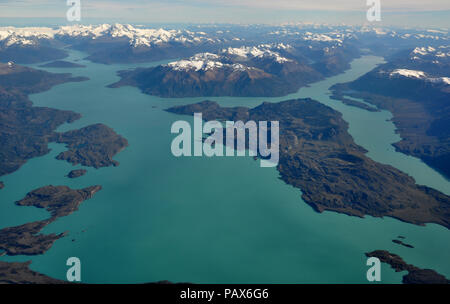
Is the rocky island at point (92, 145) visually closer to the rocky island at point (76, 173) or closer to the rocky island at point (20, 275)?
the rocky island at point (76, 173)

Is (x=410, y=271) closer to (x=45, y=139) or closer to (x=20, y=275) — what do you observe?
(x=20, y=275)

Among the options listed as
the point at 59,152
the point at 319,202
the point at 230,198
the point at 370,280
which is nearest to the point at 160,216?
the point at 230,198

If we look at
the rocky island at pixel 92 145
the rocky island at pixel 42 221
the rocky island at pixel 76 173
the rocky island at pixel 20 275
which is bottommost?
the rocky island at pixel 20 275

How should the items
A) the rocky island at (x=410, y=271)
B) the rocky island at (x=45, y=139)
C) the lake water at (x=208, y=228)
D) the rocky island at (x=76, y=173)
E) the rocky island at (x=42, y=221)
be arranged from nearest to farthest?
the rocky island at (x=410, y=271)
the lake water at (x=208, y=228)
the rocky island at (x=42, y=221)
the rocky island at (x=76, y=173)
the rocky island at (x=45, y=139)

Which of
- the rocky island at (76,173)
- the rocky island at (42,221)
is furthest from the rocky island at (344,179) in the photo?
the rocky island at (76,173)

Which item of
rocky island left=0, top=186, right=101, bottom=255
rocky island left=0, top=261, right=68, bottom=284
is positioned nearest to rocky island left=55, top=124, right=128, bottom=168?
rocky island left=0, top=186, right=101, bottom=255

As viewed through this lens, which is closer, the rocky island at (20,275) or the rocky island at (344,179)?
the rocky island at (20,275)

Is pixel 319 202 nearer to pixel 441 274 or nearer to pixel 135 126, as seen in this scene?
pixel 441 274
